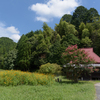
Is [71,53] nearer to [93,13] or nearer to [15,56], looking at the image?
[15,56]

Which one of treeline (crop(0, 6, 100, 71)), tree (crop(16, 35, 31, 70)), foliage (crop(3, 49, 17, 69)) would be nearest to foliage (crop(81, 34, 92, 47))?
treeline (crop(0, 6, 100, 71))

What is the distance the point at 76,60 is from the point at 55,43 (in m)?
14.6

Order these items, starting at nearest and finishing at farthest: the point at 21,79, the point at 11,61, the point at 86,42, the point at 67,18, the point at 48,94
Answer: the point at 48,94 < the point at 21,79 < the point at 86,42 < the point at 11,61 < the point at 67,18

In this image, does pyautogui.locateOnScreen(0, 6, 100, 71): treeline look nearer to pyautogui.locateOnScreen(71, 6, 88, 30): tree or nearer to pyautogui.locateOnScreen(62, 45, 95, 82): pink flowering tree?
pyautogui.locateOnScreen(71, 6, 88, 30): tree

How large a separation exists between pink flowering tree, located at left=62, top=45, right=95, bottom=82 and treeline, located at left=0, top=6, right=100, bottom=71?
986 cm

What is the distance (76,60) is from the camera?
404 inches

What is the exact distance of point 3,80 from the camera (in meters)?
8.96

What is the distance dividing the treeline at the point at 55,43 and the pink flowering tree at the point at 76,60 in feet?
32.3

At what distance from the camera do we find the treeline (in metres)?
23.8

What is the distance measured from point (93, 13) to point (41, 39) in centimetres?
1764

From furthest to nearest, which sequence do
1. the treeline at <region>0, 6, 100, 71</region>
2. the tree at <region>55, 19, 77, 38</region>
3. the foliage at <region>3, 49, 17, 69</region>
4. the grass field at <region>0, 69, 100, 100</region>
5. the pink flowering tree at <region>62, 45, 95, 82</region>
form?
1. the foliage at <region>3, 49, 17, 69</region>
2. the tree at <region>55, 19, 77, 38</region>
3. the treeline at <region>0, 6, 100, 71</region>
4. the pink flowering tree at <region>62, 45, 95, 82</region>
5. the grass field at <region>0, 69, 100, 100</region>

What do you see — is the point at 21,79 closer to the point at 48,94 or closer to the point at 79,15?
the point at 48,94

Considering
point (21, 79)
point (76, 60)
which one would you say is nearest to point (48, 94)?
point (21, 79)

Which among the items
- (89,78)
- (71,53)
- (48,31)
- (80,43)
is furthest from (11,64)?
(71,53)
